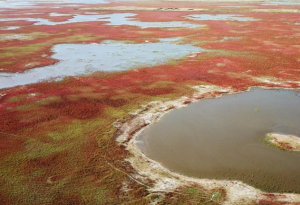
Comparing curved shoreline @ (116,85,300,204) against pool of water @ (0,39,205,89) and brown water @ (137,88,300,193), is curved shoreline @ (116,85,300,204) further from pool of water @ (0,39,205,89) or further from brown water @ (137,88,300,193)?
pool of water @ (0,39,205,89)

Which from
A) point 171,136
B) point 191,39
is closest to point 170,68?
point 171,136

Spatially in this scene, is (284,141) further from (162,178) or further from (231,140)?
(162,178)

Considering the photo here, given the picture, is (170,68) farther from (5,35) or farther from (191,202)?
(5,35)

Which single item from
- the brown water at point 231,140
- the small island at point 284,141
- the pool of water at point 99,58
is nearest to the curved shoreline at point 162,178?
the brown water at point 231,140

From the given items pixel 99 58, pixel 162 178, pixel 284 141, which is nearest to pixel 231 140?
pixel 284 141

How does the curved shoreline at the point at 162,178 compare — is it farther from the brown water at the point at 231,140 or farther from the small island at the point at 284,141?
the small island at the point at 284,141
